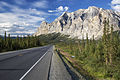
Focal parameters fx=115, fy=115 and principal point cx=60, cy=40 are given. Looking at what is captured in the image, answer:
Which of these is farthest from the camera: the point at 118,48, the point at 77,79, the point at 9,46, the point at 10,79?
the point at 9,46

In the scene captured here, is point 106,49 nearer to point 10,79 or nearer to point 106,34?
point 106,34

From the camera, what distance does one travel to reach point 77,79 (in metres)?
7.88

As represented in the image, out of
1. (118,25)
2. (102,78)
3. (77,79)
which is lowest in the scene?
(102,78)

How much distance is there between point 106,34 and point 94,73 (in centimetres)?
1681

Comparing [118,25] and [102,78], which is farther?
[118,25]

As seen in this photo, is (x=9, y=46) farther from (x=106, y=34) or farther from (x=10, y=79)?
(x=10, y=79)

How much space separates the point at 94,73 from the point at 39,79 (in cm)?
1154

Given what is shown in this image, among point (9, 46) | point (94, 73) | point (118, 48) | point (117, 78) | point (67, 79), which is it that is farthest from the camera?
point (9, 46)

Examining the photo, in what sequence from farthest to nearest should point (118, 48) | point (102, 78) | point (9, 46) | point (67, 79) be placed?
point (9, 46), point (118, 48), point (102, 78), point (67, 79)

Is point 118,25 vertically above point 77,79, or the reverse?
point 118,25

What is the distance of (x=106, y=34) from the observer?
98.9ft

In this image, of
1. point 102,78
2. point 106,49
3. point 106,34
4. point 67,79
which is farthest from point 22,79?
point 106,34

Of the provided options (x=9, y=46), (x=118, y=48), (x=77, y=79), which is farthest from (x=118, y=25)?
(x=77, y=79)

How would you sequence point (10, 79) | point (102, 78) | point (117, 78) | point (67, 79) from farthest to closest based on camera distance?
point (102, 78), point (117, 78), point (67, 79), point (10, 79)
